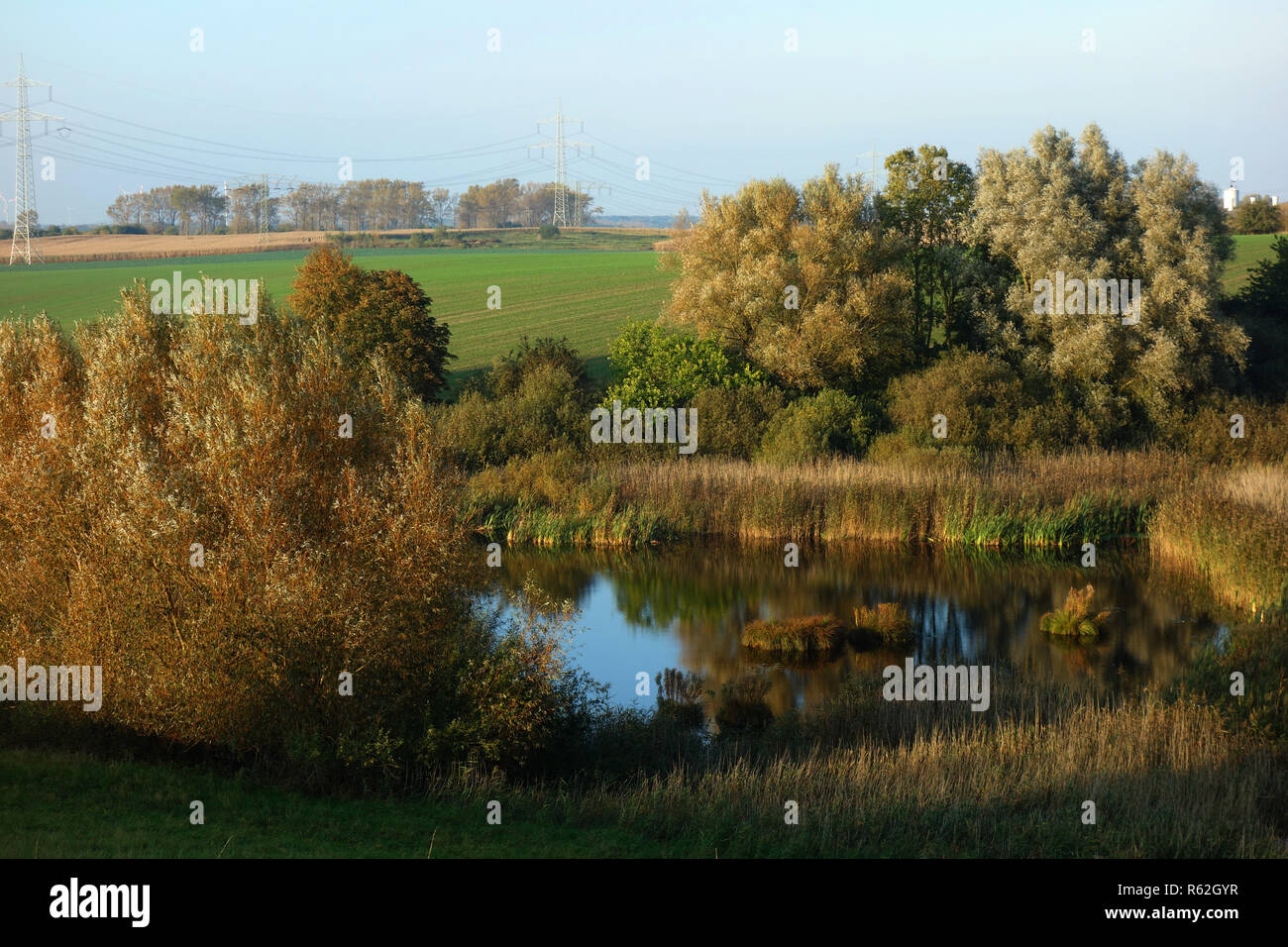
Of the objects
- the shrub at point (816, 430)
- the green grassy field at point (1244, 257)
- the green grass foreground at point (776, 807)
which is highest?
the green grassy field at point (1244, 257)

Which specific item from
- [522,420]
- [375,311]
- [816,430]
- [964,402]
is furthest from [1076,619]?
[375,311]

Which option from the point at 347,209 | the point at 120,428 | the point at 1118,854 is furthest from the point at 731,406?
the point at 347,209

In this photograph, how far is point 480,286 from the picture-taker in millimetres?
70938

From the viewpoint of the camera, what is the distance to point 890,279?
39312 millimetres

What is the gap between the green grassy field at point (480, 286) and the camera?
185 ft

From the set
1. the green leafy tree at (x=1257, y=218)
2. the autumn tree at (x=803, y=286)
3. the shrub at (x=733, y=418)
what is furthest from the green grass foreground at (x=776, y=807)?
the green leafy tree at (x=1257, y=218)

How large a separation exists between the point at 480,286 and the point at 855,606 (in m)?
51.6

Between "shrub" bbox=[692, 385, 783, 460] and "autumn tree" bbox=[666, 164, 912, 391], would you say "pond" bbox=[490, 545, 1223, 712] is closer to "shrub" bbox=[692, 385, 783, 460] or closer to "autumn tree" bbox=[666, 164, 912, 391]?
"shrub" bbox=[692, 385, 783, 460]

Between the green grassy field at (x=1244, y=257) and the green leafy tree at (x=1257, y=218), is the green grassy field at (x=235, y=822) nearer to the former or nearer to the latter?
the green grassy field at (x=1244, y=257)

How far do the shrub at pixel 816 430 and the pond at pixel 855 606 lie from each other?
5731mm

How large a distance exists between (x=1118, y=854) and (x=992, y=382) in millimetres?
28670

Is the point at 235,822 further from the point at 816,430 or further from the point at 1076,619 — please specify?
the point at 816,430
